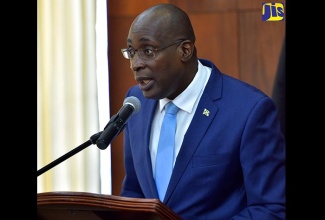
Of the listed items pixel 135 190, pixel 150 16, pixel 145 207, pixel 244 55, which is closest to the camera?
pixel 145 207

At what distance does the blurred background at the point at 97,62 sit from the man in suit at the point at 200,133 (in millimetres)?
1087

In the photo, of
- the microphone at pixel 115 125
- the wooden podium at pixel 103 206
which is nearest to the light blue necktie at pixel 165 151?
the microphone at pixel 115 125

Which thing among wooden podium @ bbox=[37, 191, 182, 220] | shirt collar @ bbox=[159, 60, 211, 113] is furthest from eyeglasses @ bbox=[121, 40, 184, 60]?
wooden podium @ bbox=[37, 191, 182, 220]

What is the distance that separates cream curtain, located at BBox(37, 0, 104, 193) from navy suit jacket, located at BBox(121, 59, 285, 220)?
131cm

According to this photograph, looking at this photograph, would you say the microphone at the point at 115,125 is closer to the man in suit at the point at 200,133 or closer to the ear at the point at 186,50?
the man in suit at the point at 200,133

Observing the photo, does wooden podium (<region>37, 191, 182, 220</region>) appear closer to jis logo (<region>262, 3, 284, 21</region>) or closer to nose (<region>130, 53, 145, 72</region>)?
nose (<region>130, 53, 145, 72</region>)

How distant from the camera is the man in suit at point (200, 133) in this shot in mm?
1723
